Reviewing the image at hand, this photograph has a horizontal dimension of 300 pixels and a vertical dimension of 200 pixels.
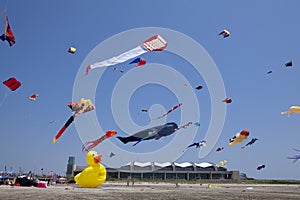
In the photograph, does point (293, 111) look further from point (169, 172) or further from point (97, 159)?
point (169, 172)

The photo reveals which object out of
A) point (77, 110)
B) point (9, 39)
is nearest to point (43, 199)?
point (9, 39)

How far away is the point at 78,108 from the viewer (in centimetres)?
2667

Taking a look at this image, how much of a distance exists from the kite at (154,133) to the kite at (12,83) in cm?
1016

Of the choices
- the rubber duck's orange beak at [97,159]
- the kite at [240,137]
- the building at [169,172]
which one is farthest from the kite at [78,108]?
the building at [169,172]

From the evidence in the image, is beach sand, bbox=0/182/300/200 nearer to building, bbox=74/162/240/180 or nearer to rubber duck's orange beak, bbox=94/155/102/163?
rubber duck's orange beak, bbox=94/155/102/163

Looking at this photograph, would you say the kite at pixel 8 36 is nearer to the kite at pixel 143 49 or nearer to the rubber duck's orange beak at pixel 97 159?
the kite at pixel 143 49

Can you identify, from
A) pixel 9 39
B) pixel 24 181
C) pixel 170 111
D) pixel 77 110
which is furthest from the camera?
pixel 24 181

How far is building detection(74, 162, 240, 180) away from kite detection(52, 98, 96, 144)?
8220cm

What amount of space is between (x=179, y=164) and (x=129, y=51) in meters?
101

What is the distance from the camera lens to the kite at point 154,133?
2850 centimetres

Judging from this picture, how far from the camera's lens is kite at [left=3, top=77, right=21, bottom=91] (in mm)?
21003

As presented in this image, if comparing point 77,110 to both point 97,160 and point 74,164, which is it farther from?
point 74,164

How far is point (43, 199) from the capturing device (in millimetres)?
15961

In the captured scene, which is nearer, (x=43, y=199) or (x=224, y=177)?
(x=43, y=199)
